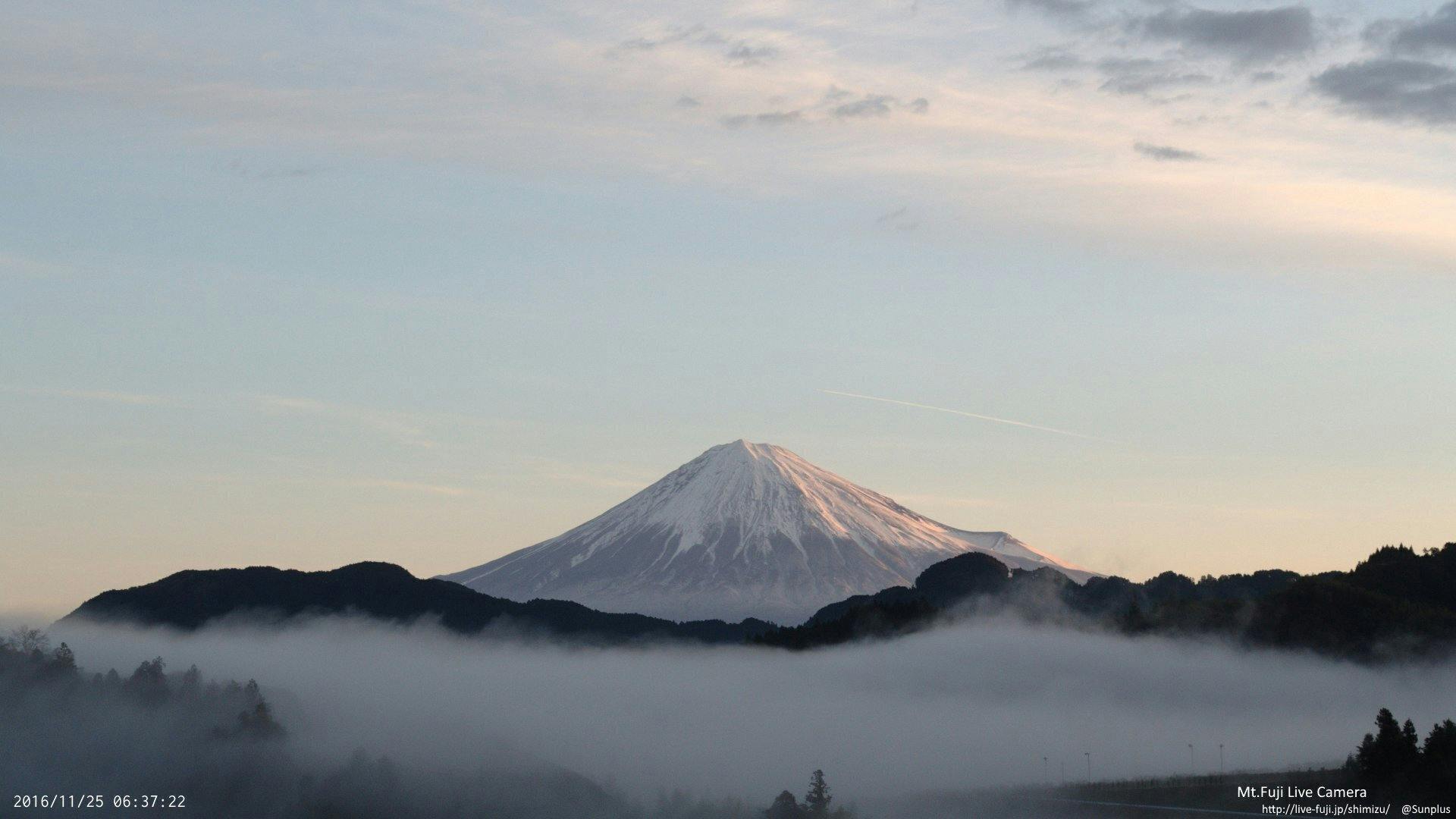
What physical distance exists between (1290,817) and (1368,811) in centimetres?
1127

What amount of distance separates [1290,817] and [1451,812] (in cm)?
2095

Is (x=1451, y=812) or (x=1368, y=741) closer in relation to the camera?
(x=1451, y=812)

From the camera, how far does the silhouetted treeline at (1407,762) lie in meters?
187

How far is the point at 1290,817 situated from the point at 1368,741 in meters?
12.0

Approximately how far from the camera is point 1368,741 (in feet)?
652

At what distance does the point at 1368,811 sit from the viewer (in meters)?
190

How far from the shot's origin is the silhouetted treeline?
18688 cm

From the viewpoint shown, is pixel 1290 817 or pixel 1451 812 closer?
pixel 1451 812

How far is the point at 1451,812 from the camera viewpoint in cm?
18175

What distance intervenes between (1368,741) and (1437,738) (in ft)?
28.9

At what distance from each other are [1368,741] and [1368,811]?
11432 millimetres

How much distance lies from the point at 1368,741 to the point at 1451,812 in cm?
1773

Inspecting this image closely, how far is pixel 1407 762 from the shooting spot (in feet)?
634

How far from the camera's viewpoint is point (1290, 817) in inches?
7840
